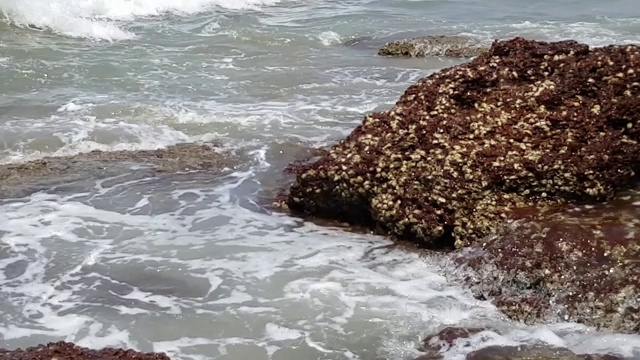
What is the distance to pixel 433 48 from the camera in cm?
1456

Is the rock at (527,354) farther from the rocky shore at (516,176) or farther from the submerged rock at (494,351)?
the rocky shore at (516,176)

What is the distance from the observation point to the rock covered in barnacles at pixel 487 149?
598 cm

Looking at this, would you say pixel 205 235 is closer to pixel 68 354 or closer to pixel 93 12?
pixel 68 354

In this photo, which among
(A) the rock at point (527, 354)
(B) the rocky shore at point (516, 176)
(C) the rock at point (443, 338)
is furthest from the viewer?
(B) the rocky shore at point (516, 176)

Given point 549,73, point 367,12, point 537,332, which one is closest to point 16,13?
point 367,12

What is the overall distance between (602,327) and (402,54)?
1011 cm

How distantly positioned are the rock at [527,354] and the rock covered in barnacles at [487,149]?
1.31 metres

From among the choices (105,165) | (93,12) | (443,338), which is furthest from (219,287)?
(93,12)

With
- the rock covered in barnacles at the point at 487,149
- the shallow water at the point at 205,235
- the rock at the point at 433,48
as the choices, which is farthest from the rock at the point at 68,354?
the rock at the point at 433,48

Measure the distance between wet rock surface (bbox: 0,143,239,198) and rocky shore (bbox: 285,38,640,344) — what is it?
1691 mm

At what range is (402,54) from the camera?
563 inches

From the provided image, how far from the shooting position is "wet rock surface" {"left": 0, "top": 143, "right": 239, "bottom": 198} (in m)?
7.55

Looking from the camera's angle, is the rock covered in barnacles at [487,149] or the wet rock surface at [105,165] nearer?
the rock covered in barnacles at [487,149]

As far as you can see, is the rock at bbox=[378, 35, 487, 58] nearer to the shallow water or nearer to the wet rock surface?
→ the shallow water
